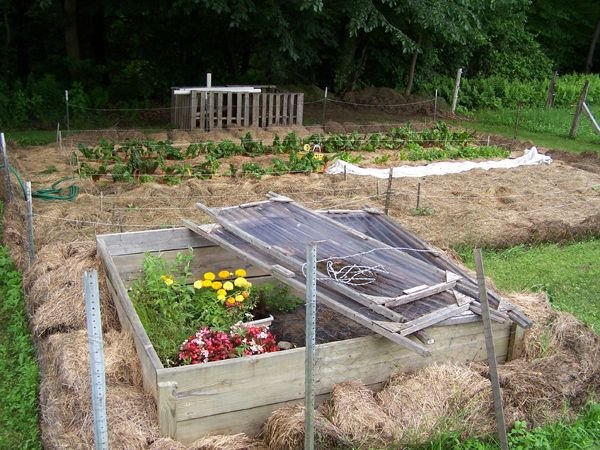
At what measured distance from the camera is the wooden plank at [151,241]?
684 centimetres

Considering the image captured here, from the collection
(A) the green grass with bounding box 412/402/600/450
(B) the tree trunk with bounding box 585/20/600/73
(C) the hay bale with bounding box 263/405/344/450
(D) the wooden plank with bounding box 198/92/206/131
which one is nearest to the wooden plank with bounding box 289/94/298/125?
(D) the wooden plank with bounding box 198/92/206/131

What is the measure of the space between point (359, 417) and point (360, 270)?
1489 mm

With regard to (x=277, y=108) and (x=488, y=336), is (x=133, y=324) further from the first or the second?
(x=277, y=108)

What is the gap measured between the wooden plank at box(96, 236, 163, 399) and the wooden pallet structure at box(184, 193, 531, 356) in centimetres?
88

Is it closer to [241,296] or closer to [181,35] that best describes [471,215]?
[241,296]

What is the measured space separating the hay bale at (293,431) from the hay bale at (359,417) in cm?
8

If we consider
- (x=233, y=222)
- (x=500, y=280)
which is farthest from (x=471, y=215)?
(x=233, y=222)

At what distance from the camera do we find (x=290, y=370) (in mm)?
4855

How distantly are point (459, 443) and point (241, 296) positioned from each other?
2.09m

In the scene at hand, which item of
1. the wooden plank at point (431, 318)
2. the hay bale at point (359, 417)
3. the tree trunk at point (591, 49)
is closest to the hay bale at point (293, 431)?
the hay bale at point (359, 417)

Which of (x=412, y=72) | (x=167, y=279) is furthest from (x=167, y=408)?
(x=412, y=72)

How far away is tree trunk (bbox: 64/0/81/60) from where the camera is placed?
69.7ft

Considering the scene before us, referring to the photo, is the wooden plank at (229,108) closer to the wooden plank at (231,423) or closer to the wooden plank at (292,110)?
the wooden plank at (292,110)

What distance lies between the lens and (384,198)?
10.7m
